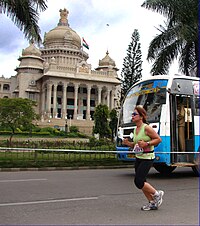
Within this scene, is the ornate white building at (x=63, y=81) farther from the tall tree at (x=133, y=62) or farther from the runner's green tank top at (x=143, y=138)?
the runner's green tank top at (x=143, y=138)

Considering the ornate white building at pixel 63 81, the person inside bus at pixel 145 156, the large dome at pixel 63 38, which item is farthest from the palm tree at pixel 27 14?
the large dome at pixel 63 38

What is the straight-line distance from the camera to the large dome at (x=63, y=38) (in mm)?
85500

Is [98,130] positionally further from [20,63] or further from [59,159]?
[20,63]

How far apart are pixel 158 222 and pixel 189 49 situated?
16.2 metres

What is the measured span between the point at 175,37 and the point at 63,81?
5738 centimetres

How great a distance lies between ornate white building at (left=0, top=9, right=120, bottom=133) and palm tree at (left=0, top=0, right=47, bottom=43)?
5480cm

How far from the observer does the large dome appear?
85.5m

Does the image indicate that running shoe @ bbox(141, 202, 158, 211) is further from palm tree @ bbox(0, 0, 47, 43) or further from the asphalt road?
palm tree @ bbox(0, 0, 47, 43)

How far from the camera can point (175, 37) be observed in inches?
748

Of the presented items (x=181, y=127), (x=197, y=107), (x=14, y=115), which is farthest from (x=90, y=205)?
(x=14, y=115)

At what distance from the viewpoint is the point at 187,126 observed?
10.8 m

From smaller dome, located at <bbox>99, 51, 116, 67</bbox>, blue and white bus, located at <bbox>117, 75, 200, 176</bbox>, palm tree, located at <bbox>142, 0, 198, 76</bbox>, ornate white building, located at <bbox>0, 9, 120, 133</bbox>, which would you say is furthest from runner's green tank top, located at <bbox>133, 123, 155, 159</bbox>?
smaller dome, located at <bbox>99, 51, 116, 67</bbox>

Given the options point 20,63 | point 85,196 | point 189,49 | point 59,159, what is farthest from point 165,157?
point 20,63

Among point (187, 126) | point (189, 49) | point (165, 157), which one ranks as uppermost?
point (189, 49)
